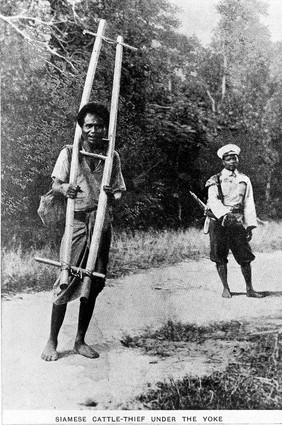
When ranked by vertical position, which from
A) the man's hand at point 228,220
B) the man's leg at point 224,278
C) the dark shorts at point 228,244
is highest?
the man's hand at point 228,220

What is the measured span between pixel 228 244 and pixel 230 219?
205mm

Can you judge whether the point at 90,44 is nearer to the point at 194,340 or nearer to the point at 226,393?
the point at 194,340

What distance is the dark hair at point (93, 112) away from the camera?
4699 mm

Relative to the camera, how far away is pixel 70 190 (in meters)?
4.52

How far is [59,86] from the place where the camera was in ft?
16.3

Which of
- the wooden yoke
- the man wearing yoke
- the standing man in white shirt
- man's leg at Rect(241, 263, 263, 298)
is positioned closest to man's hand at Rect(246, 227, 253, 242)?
the standing man in white shirt

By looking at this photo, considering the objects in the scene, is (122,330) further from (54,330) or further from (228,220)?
(228,220)

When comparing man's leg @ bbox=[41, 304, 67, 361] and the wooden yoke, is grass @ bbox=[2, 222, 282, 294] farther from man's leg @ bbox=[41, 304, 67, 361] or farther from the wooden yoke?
the wooden yoke

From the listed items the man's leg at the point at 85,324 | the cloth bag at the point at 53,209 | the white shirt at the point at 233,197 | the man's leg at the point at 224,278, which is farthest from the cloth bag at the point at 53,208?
the man's leg at the point at 224,278

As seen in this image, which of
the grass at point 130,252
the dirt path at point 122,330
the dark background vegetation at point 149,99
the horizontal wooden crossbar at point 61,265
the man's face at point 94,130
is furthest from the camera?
the dark background vegetation at point 149,99

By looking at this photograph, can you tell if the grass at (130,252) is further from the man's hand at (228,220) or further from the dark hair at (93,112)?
the dark hair at (93,112)

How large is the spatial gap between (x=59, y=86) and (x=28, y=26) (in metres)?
0.56

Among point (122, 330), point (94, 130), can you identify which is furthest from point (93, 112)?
point (122, 330)

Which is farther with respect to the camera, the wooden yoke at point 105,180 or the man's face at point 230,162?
A: the man's face at point 230,162
